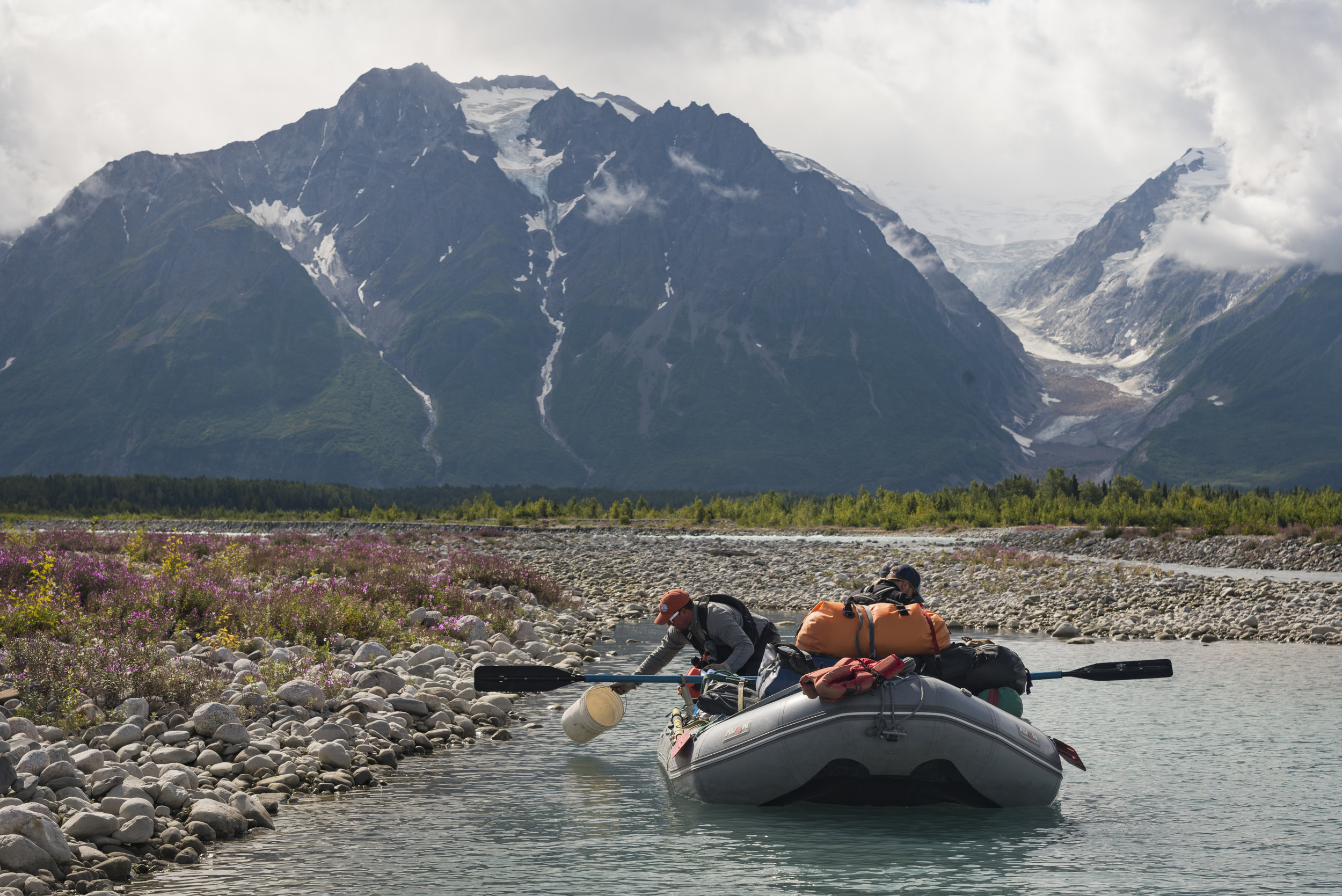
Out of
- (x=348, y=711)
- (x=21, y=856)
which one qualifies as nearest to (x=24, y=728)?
(x=21, y=856)

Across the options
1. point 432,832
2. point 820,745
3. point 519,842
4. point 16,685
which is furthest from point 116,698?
point 820,745

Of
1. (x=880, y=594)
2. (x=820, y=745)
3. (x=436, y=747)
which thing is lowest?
(x=436, y=747)

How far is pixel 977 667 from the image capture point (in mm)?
13898

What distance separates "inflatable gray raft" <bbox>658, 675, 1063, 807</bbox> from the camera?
39.7 ft

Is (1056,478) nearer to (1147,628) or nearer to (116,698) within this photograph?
(1147,628)

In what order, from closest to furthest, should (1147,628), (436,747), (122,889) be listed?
(122,889) → (436,747) → (1147,628)

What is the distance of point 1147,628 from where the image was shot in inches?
1249

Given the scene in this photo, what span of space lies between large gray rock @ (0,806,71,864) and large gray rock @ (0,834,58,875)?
0.27ft

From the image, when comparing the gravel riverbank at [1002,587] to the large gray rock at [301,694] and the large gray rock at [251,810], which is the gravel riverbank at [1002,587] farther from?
the large gray rock at [251,810]

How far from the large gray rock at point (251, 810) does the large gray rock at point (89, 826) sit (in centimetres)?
150

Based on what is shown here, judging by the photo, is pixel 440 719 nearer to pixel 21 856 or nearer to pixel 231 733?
pixel 231 733

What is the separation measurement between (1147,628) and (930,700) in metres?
22.5

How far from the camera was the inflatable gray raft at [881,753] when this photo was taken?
39.7 feet

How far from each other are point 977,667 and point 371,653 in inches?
472
